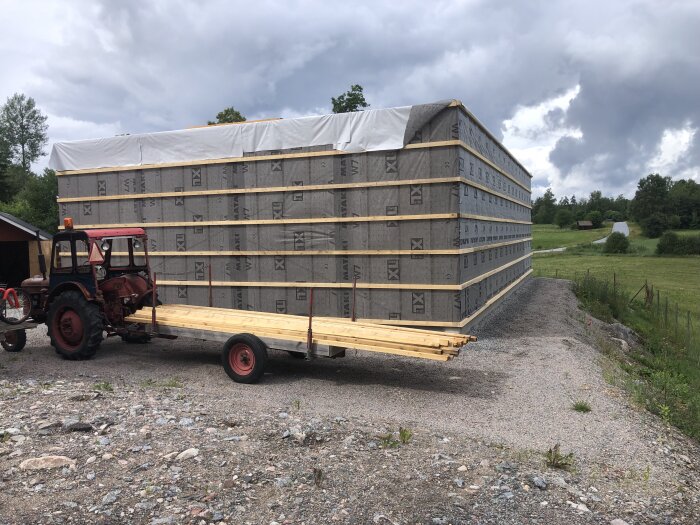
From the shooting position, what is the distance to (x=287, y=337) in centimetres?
841

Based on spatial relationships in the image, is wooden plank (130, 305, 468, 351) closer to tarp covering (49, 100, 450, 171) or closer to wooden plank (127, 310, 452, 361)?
wooden plank (127, 310, 452, 361)

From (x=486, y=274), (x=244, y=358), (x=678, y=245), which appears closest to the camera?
(x=244, y=358)

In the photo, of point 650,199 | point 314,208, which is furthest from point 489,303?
point 650,199

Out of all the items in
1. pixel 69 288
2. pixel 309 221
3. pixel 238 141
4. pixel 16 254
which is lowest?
pixel 69 288

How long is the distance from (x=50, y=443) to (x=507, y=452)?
4.88 meters

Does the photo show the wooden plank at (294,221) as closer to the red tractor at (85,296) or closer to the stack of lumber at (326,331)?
the red tractor at (85,296)

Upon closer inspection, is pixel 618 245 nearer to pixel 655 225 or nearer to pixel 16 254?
pixel 655 225

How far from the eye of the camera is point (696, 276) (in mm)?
36750

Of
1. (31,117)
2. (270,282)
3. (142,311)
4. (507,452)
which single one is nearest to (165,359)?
(142,311)

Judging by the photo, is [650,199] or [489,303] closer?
[489,303]

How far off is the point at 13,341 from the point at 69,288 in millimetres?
1958

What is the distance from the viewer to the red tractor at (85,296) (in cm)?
965

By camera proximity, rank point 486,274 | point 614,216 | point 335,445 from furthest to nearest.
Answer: point 614,216 < point 486,274 < point 335,445

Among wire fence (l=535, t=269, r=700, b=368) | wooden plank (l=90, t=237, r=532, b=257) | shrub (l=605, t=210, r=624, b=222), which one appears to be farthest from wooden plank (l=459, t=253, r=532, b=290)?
shrub (l=605, t=210, r=624, b=222)
